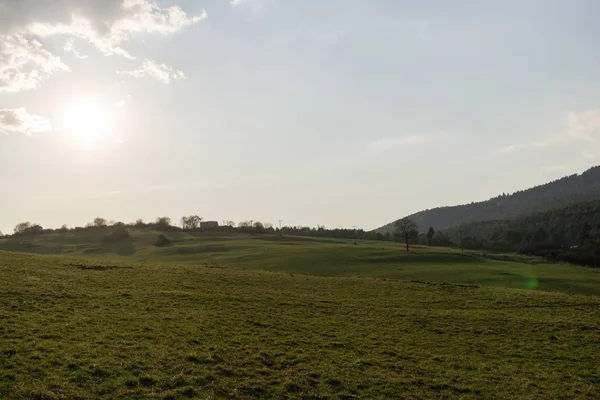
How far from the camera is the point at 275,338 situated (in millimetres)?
25703

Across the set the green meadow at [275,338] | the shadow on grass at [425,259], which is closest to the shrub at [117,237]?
the shadow on grass at [425,259]

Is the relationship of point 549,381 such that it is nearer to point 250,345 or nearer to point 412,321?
point 412,321

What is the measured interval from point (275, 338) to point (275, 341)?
0.82 m

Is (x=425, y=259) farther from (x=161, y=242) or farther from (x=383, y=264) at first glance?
(x=161, y=242)

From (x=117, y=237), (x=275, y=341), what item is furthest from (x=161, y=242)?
(x=275, y=341)

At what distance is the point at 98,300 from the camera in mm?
32031

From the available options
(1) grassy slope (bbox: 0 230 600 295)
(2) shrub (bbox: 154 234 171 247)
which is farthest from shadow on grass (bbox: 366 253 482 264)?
(2) shrub (bbox: 154 234 171 247)

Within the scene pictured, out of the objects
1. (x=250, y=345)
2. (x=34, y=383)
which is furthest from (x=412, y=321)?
(x=34, y=383)

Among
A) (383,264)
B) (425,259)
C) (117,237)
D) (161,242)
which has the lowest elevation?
(383,264)

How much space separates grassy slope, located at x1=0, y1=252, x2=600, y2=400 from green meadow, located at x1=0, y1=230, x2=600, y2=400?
9cm

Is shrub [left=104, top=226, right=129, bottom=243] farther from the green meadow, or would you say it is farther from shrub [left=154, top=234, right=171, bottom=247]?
the green meadow

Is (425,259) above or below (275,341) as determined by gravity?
above

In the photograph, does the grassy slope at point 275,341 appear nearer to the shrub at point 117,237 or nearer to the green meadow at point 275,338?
the green meadow at point 275,338

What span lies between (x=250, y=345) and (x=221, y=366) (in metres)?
4.27
